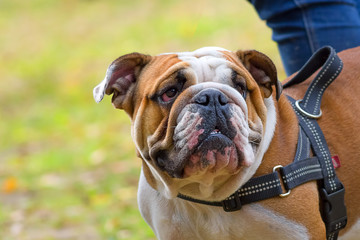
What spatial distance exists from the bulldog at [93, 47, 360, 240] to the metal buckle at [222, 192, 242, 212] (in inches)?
0.9

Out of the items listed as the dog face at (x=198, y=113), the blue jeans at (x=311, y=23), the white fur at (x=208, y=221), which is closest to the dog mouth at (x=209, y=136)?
the dog face at (x=198, y=113)

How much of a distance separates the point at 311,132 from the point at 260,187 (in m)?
0.41

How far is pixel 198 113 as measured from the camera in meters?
2.44

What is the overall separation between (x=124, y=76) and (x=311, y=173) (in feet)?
3.26

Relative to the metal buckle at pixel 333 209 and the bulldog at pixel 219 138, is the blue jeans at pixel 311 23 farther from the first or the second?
the metal buckle at pixel 333 209

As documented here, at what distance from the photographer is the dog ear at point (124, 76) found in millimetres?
2799

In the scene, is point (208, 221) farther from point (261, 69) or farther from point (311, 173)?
point (261, 69)

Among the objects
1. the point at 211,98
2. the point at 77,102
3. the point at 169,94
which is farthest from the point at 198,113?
the point at 77,102

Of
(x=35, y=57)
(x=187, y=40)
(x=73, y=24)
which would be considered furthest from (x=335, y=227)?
(x=73, y=24)

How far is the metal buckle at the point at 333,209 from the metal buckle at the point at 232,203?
1.33ft

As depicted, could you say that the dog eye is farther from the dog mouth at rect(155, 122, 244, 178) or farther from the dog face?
the dog mouth at rect(155, 122, 244, 178)

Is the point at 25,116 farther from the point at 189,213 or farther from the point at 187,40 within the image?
the point at 189,213

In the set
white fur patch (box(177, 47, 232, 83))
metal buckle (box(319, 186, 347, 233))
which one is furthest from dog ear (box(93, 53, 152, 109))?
metal buckle (box(319, 186, 347, 233))

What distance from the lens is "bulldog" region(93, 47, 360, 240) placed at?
247 cm
